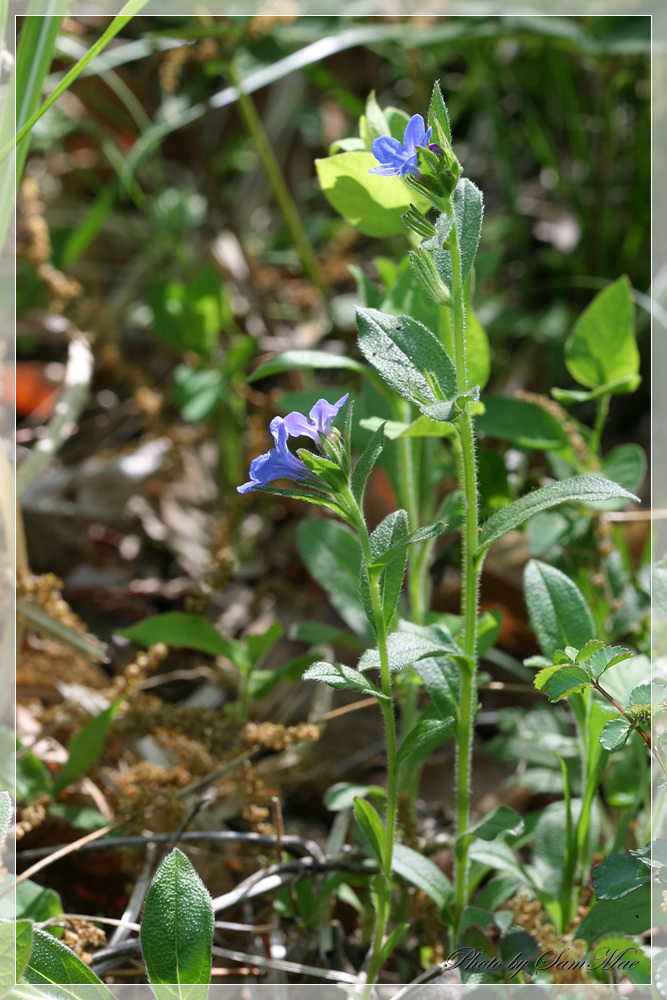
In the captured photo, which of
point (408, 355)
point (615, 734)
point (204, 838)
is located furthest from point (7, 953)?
point (408, 355)

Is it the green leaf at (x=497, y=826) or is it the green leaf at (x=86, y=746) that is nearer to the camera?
the green leaf at (x=497, y=826)

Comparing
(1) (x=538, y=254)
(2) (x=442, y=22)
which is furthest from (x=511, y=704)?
(2) (x=442, y=22)

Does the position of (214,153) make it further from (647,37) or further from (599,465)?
(599,465)

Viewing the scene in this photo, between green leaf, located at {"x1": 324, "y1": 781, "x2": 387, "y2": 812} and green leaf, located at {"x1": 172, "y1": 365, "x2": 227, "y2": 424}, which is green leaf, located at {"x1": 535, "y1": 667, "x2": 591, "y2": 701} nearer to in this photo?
green leaf, located at {"x1": 324, "y1": 781, "x2": 387, "y2": 812}

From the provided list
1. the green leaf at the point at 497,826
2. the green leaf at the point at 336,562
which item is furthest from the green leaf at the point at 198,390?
the green leaf at the point at 497,826

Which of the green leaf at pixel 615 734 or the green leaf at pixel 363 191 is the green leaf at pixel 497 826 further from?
the green leaf at pixel 363 191

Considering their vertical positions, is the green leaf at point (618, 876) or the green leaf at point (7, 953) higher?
the green leaf at point (7, 953)
